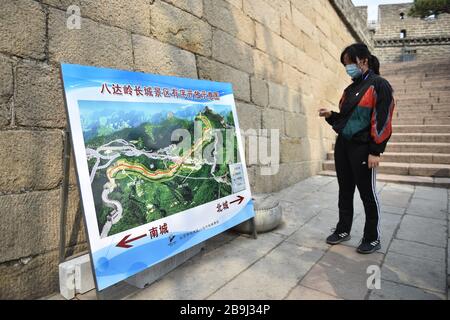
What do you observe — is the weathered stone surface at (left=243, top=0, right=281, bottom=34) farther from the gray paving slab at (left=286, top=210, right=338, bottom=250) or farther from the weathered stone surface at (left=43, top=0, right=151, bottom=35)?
the gray paving slab at (left=286, top=210, right=338, bottom=250)

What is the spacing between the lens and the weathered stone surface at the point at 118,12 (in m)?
2.27

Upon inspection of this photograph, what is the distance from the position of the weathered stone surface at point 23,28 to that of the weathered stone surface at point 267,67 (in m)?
3.07

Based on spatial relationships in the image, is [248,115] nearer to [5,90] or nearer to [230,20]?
[230,20]

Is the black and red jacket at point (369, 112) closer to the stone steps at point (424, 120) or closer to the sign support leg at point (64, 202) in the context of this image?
the sign support leg at point (64, 202)

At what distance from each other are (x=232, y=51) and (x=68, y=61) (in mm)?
2326

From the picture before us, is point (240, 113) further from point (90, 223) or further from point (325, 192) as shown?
point (90, 223)

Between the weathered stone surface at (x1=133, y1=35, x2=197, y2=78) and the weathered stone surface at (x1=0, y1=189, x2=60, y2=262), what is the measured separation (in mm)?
1345

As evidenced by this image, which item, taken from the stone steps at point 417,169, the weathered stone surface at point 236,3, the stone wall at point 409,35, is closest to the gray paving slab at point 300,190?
the stone steps at point 417,169

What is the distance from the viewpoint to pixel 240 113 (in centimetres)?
416

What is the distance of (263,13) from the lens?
4.75 m

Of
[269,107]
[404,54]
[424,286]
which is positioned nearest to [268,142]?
[269,107]

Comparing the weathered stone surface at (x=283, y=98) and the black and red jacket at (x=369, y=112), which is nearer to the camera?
the black and red jacket at (x=369, y=112)

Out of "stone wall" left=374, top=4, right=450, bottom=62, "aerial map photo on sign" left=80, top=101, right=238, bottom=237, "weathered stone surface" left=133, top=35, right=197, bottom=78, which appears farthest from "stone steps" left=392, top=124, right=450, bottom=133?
"stone wall" left=374, top=4, right=450, bottom=62

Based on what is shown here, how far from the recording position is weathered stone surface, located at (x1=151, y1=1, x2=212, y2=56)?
2912 mm
